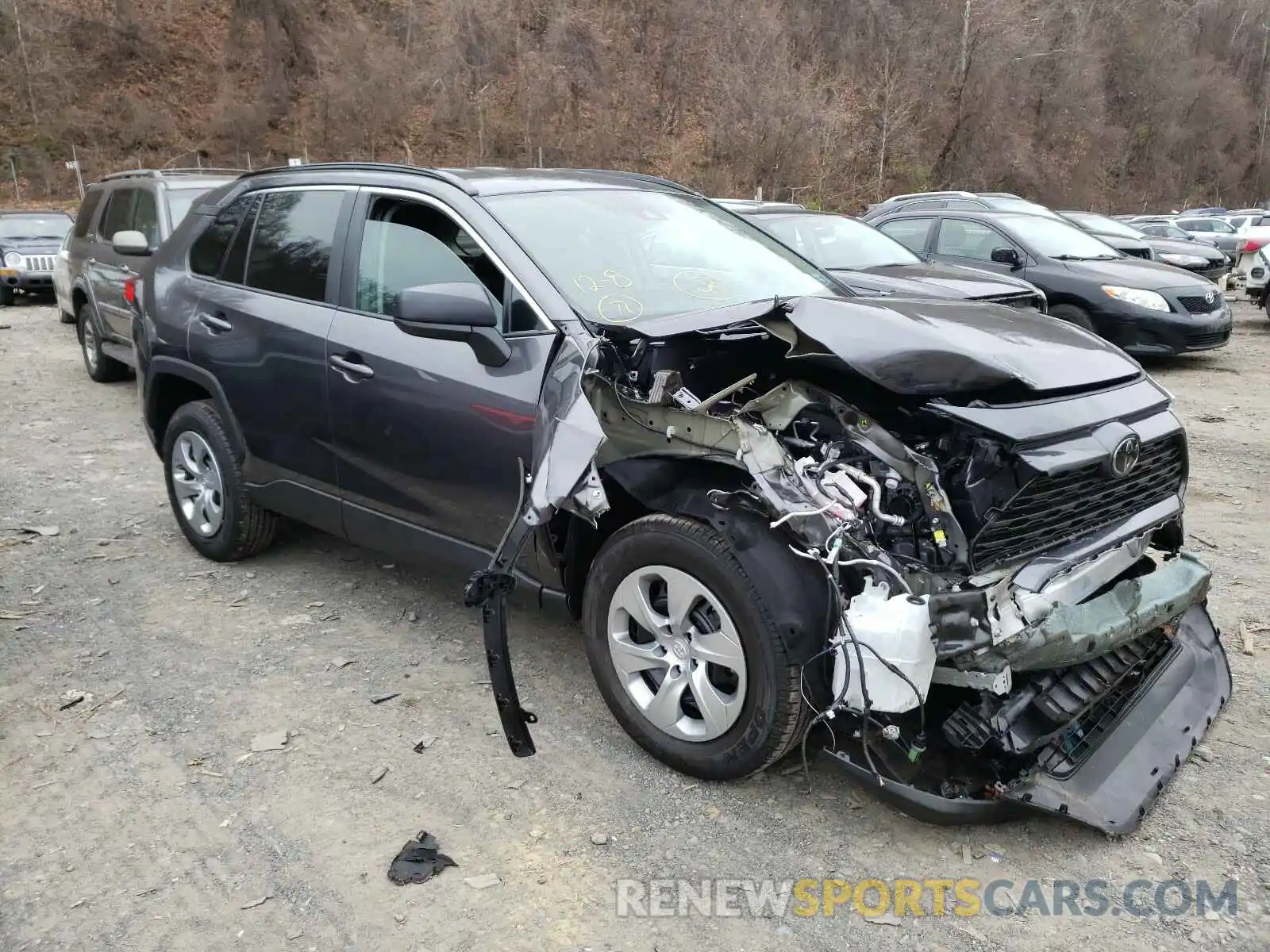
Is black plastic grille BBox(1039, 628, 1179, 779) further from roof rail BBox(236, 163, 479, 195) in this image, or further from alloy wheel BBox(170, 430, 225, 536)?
alloy wheel BBox(170, 430, 225, 536)

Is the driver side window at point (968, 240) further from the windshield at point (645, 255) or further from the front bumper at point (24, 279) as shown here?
the front bumper at point (24, 279)

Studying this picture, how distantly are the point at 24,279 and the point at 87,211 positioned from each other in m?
7.31

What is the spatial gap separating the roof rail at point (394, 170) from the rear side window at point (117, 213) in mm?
5278

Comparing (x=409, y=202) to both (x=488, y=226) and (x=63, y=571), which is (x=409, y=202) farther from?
(x=63, y=571)

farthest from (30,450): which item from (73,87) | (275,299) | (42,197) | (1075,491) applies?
(73,87)

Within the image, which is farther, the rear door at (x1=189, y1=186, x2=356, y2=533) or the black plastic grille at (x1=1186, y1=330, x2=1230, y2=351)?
the black plastic grille at (x1=1186, y1=330, x2=1230, y2=351)

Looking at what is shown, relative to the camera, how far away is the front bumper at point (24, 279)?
15633 millimetres

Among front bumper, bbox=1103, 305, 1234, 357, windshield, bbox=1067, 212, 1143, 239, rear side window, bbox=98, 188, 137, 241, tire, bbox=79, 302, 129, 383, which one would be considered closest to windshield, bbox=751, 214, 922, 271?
front bumper, bbox=1103, 305, 1234, 357

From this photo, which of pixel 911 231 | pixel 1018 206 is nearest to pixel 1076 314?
pixel 911 231

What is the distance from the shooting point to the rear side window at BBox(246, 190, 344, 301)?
407 cm

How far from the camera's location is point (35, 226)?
16.7 meters

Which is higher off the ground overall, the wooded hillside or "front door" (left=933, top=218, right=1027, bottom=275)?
the wooded hillside

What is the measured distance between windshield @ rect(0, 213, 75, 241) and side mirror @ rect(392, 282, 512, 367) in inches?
638

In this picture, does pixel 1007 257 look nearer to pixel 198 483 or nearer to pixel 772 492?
pixel 198 483
